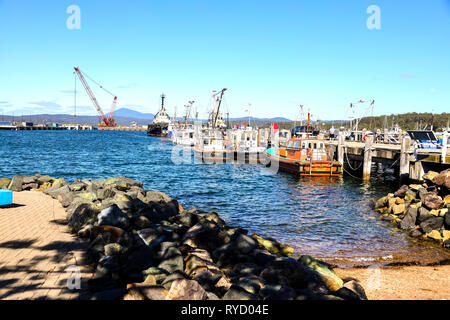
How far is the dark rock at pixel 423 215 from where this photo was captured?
45.3 feet

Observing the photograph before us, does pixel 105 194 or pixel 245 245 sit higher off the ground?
pixel 105 194

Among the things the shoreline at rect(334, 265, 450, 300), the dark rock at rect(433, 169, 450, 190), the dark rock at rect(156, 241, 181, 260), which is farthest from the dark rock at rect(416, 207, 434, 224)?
the dark rock at rect(156, 241, 181, 260)

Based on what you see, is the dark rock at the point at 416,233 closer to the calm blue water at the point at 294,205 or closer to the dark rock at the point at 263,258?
the calm blue water at the point at 294,205

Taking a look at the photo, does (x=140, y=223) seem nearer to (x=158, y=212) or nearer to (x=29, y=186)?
(x=158, y=212)

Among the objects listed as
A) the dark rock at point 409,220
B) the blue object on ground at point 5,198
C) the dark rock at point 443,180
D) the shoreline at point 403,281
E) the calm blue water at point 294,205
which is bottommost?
the calm blue water at point 294,205

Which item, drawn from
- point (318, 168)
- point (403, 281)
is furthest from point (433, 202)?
point (318, 168)

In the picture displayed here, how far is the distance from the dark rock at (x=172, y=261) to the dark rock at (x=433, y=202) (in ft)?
39.0

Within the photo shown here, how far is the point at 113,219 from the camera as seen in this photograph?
9508mm

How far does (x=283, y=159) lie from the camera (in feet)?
115

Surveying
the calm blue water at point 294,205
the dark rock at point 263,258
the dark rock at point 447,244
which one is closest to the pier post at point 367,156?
the calm blue water at point 294,205

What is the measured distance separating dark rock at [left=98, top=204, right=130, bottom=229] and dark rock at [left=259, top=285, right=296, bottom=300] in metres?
5.04

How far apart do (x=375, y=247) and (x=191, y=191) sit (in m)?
14.5

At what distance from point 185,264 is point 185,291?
77.9 inches

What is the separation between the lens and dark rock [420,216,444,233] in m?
13.2
